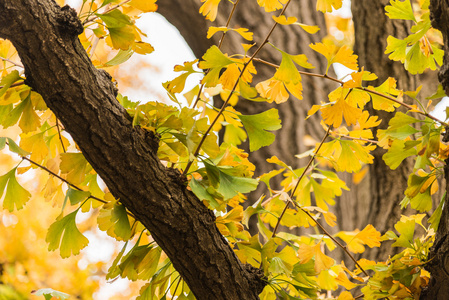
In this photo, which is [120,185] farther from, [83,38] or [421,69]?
[421,69]

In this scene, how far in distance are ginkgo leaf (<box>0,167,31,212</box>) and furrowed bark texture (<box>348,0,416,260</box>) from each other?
999 mm

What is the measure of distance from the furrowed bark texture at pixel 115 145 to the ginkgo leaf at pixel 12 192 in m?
0.18

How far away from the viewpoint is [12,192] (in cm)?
67

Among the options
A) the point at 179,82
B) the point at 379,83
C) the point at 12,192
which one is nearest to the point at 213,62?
the point at 179,82

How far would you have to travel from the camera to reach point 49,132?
698mm

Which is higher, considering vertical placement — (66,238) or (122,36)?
(122,36)

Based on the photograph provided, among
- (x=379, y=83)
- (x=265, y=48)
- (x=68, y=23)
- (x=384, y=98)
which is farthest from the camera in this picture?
(x=265, y=48)

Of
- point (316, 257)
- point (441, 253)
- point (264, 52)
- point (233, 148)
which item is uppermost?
point (264, 52)

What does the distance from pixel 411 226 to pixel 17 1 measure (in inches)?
25.6

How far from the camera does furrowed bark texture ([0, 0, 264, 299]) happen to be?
1.73ft

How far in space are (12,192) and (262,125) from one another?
41 cm

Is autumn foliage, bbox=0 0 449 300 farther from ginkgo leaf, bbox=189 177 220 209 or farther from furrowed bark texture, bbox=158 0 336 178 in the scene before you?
furrowed bark texture, bbox=158 0 336 178

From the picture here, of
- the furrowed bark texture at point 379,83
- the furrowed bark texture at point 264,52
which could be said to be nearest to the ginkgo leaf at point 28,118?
the furrowed bark texture at point 264,52

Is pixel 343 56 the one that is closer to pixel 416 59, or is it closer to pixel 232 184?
pixel 416 59
